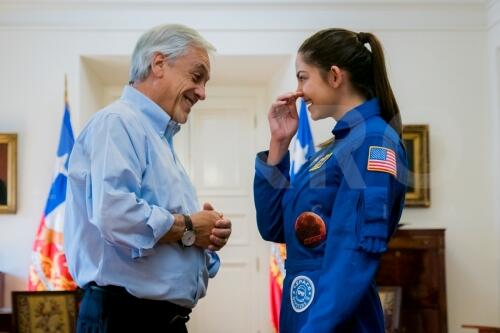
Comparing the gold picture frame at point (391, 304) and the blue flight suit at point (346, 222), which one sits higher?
the blue flight suit at point (346, 222)

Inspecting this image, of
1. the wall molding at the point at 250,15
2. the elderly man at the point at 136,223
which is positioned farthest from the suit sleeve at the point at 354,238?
the wall molding at the point at 250,15

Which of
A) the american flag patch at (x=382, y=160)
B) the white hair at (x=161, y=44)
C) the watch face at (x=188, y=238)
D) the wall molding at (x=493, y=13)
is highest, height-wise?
the wall molding at (x=493, y=13)

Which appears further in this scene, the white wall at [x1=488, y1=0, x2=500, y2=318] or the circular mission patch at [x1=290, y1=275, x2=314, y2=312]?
the white wall at [x1=488, y1=0, x2=500, y2=318]

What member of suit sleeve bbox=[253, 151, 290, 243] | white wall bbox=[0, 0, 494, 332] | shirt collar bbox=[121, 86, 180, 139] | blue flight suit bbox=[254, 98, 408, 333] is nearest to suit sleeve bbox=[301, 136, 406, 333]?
blue flight suit bbox=[254, 98, 408, 333]

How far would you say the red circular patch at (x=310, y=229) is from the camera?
4.97ft

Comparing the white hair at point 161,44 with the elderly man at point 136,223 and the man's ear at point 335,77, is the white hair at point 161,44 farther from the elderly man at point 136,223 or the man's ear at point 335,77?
the man's ear at point 335,77

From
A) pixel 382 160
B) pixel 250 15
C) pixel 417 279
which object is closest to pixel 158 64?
pixel 382 160

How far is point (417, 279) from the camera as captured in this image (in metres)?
4.58

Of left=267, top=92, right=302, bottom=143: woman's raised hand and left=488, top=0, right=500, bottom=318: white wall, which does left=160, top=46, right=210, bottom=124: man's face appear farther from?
left=488, top=0, right=500, bottom=318: white wall

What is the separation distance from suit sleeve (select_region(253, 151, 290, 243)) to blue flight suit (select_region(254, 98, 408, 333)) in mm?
49

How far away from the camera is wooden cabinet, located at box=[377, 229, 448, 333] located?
4.56m

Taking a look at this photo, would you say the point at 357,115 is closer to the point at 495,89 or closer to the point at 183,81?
the point at 183,81

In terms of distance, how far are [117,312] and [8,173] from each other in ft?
12.1

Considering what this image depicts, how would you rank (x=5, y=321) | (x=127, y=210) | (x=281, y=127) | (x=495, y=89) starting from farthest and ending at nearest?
(x=495, y=89) → (x=5, y=321) → (x=281, y=127) → (x=127, y=210)
